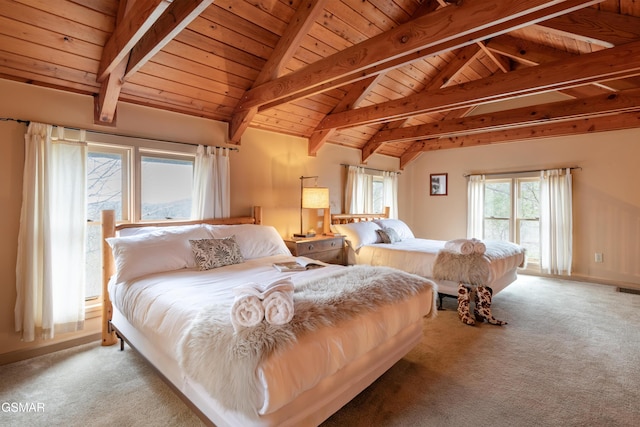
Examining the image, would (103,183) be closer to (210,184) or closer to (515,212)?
(210,184)

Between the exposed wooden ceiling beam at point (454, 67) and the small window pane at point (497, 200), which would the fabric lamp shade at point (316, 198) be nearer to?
the exposed wooden ceiling beam at point (454, 67)

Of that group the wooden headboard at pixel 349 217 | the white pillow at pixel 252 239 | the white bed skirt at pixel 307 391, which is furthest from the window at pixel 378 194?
the white bed skirt at pixel 307 391

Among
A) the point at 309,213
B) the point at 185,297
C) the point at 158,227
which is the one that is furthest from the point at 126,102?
the point at 309,213

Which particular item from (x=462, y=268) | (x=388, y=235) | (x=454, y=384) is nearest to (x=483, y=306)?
(x=462, y=268)

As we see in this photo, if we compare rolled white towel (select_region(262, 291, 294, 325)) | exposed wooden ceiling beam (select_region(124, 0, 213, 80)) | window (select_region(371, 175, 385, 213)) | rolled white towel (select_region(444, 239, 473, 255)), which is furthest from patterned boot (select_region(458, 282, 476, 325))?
exposed wooden ceiling beam (select_region(124, 0, 213, 80))

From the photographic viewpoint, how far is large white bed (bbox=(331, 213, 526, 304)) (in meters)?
3.50

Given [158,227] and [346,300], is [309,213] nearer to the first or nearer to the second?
[158,227]

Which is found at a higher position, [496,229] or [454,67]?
[454,67]

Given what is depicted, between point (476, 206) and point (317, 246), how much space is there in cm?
354

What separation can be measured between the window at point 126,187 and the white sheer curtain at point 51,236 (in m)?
0.24

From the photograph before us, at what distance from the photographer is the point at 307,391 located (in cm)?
151

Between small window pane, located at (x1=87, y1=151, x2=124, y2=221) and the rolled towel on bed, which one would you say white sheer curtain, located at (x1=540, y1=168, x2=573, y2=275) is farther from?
small window pane, located at (x1=87, y1=151, x2=124, y2=221)

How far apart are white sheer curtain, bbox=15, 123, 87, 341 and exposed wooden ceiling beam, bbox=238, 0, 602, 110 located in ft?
6.45

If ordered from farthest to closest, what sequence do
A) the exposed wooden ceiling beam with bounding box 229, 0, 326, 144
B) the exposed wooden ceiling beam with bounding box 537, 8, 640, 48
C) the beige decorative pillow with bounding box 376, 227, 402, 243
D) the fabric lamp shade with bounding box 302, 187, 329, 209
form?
the beige decorative pillow with bounding box 376, 227, 402, 243
the fabric lamp shade with bounding box 302, 187, 329, 209
the exposed wooden ceiling beam with bounding box 229, 0, 326, 144
the exposed wooden ceiling beam with bounding box 537, 8, 640, 48
